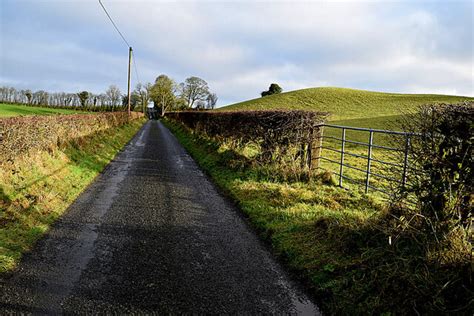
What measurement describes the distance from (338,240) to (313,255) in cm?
44

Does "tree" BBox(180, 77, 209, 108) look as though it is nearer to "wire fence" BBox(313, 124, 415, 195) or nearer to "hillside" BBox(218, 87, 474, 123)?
"hillside" BBox(218, 87, 474, 123)

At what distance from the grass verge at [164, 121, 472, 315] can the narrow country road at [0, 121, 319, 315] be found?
0.30m

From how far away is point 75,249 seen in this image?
4578mm

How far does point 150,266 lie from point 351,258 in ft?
8.38

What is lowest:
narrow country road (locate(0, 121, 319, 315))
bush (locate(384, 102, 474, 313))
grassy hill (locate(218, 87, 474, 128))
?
narrow country road (locate(0, 121, 319, 315))

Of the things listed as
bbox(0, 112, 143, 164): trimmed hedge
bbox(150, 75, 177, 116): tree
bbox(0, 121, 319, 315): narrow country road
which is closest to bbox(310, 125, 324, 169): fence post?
bbox(0, 121, 319, 315): narrow country road

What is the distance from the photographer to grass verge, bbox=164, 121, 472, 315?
308cm

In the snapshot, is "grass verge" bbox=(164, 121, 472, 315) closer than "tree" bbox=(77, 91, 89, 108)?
Yes

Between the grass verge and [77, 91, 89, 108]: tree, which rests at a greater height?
[77, 91, 89, 108]: tree

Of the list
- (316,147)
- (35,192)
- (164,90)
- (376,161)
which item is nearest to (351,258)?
(316,147)

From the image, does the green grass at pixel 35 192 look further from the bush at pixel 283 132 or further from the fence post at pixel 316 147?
the fence post at pixel 316 147

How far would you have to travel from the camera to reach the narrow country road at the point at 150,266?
334 centimetres

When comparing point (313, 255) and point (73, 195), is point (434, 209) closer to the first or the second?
point (313, 255)

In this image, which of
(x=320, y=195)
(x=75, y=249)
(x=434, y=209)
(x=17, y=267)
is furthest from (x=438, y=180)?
(x=17, y=267)
